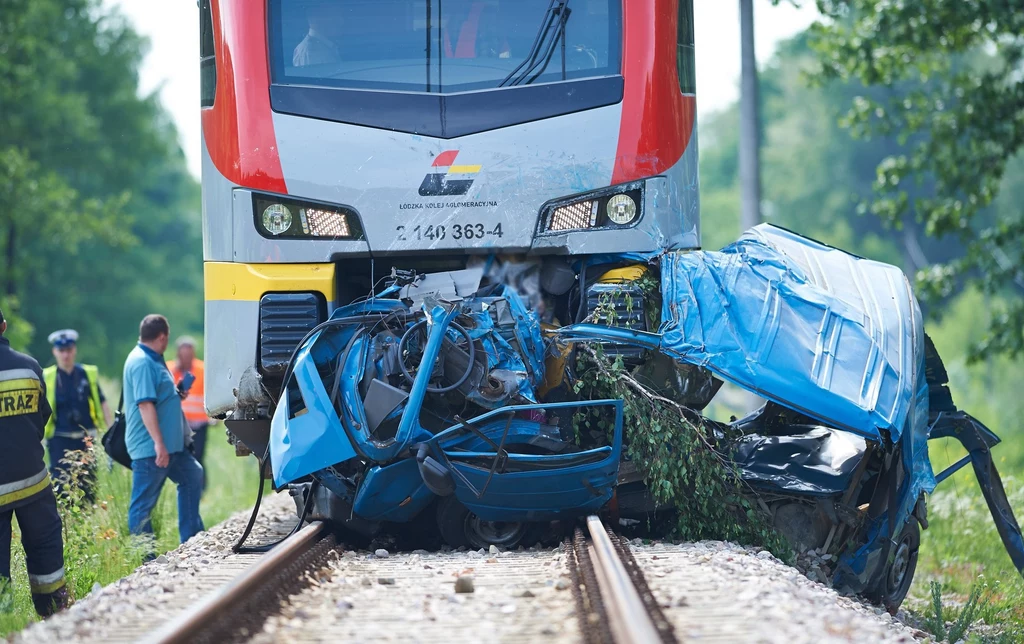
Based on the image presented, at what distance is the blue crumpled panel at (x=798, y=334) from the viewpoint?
6344mm

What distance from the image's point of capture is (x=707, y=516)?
6.68 metres

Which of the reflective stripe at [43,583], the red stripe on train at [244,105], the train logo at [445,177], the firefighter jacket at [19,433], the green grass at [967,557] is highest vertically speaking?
the red stripe on train at [244,105]

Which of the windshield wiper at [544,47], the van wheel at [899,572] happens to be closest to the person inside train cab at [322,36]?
the windshield wiper at [544,47]

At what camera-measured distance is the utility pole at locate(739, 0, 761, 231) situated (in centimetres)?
1214

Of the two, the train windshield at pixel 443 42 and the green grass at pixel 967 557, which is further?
the green grass at pixel 967 557

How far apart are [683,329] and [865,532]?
1.63 meters

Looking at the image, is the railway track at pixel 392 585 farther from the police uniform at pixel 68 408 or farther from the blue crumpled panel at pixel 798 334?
the police uniform at pixel 68 408

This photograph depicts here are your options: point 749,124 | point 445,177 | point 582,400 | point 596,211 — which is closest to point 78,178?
point 749,124

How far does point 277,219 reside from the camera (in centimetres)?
690

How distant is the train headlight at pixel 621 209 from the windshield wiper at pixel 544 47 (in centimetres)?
77

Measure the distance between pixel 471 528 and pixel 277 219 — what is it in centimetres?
201

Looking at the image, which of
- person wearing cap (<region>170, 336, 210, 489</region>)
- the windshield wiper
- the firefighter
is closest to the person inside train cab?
the windshield wiper

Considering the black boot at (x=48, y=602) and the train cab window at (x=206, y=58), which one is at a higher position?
the train cab window at (x=206, y=58)

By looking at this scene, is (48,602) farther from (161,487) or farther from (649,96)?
(649,96)
